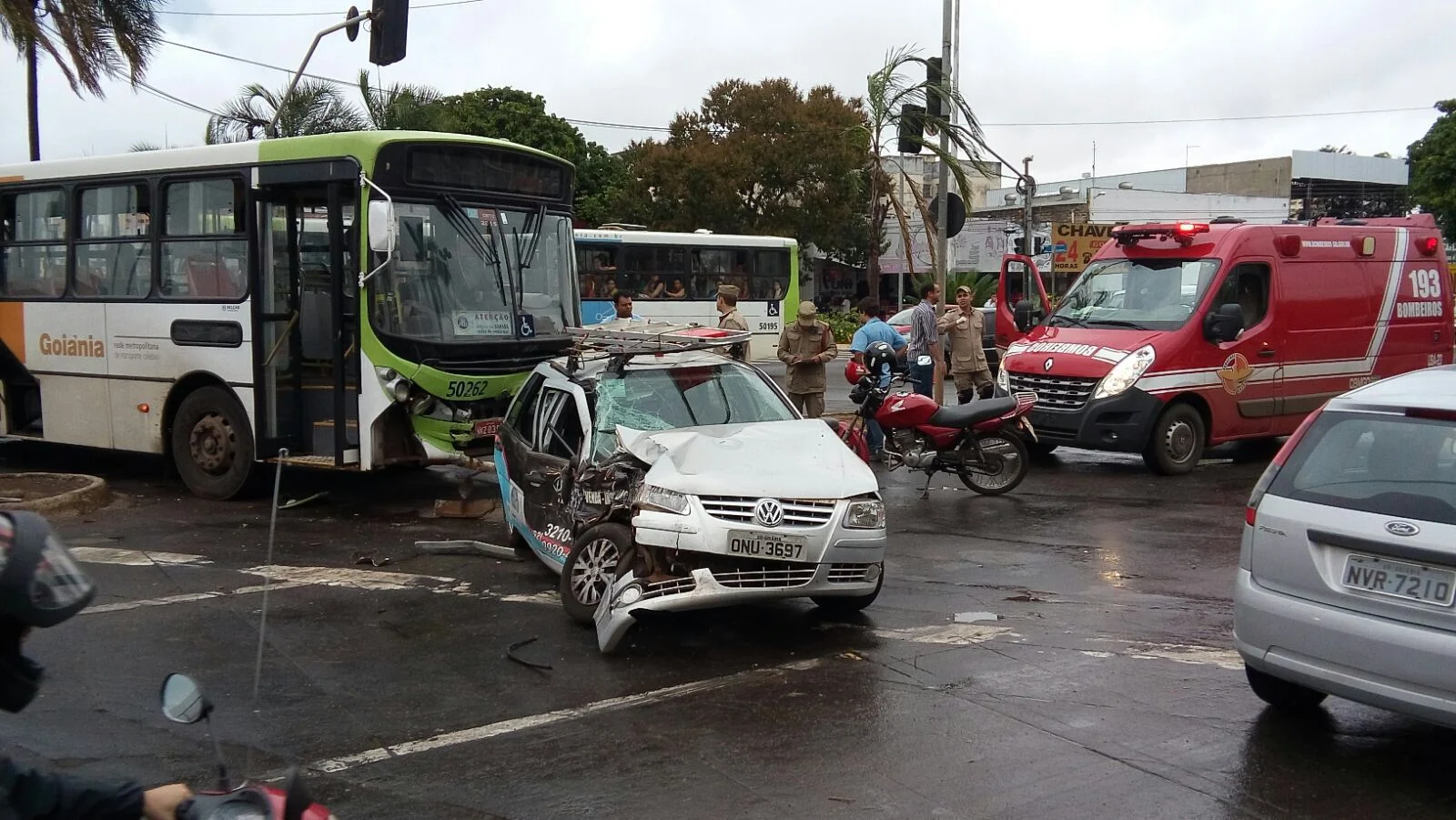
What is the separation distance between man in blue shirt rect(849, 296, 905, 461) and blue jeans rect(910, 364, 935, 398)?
1049mm

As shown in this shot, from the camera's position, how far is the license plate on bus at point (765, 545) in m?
6.51

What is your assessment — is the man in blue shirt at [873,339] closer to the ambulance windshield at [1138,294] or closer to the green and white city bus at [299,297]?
the ambulance windshield at [1138,294]

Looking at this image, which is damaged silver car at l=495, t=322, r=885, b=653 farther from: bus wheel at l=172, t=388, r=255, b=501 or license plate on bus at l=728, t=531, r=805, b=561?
bus wheel at l=172, t=388, r=255, b=501

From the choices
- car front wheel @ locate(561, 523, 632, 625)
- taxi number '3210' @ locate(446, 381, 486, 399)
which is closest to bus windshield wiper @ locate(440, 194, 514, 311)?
taxi number '3210' @ locate(446, 381, 486, 399)

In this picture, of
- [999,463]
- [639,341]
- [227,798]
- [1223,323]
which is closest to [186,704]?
[227,798]

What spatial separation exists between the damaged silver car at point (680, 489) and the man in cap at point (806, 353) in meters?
4.26

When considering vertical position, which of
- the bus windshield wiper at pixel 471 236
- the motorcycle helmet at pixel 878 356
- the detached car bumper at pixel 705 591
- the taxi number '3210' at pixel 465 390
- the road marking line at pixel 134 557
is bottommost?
the road marking line at pixel 134 557

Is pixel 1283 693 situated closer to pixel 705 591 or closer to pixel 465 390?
pixel 705 591

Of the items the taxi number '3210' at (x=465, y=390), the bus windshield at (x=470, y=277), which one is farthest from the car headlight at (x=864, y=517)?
the bus windshield at (x=470, y=277)

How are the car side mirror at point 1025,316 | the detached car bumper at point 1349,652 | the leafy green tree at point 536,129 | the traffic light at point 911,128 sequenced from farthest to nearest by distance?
the leafy green tree at point 536,129 → the traffic light at point 911,128 → the car side mirror at point 1025,316 → the detached car bumper at point 1349,652

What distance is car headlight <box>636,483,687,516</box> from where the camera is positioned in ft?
21.9

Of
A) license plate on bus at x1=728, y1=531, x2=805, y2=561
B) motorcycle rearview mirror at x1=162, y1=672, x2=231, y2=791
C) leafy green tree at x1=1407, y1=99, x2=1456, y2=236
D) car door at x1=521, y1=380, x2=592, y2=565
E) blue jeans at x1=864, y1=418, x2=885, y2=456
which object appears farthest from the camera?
leafy green tree at x1=1407, y1=99, x2=1456, y2=236

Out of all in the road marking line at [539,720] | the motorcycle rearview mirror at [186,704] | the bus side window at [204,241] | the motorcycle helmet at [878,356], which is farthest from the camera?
the motorcycle helmet at [878,356]

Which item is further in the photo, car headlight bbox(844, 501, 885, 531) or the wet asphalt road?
car headlight bbox(844, 501, 885, 531)
